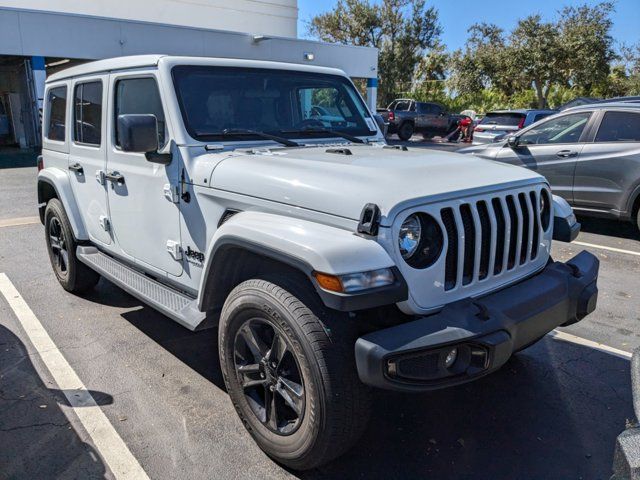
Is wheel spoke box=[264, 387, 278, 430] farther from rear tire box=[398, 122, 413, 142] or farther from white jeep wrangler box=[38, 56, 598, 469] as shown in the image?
rear tire box=[398, 122, 413, 142]

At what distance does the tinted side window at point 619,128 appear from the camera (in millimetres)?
7316

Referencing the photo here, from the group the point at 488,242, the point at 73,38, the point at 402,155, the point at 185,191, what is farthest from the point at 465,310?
the point at 73,38

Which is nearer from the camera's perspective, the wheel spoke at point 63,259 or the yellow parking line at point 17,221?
the wheel spoke at point 63,259

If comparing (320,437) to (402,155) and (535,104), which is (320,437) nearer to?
(402,155)

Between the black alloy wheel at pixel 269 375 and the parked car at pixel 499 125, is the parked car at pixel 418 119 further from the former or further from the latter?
the black alloy wheel at pixel 269 375

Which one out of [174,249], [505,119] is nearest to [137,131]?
[174,249]

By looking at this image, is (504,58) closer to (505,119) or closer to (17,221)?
(505,119)

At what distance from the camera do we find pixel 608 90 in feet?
97.1

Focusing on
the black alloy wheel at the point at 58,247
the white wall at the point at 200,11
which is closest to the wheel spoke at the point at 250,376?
the black alloy wheel at the point at 58,247

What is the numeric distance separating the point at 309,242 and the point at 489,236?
973 mm

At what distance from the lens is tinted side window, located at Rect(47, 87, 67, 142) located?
4.85 meters

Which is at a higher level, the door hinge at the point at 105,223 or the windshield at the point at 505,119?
the windshield at the point at 505,119

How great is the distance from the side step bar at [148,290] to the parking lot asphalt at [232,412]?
0.52 meters

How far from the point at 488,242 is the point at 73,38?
1988 cm
